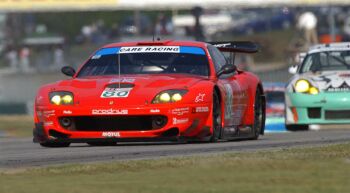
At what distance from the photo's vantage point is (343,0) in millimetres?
54375

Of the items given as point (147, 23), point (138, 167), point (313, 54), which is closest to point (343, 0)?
point (147, 23)

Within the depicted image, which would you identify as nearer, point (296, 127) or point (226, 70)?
point (226, 70)

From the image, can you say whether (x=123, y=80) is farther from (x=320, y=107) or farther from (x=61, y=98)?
(x=320, y=107)

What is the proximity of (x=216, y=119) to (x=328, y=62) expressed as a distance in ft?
17.3

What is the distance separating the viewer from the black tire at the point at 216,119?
12.7 metres

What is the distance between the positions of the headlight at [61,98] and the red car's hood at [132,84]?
0.20ft

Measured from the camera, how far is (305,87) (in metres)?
17.1

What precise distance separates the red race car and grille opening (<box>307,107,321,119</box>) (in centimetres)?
376

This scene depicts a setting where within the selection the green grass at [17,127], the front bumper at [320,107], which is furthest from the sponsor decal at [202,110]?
the green grass at [17,127]

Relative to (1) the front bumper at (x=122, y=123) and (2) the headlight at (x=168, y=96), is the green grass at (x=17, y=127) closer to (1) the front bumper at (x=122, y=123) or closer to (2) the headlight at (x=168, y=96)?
(1) the front bumper at (x=122, y=123)

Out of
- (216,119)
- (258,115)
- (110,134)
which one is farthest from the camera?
(258,115)

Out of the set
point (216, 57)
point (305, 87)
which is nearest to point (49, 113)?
point (216, 57)

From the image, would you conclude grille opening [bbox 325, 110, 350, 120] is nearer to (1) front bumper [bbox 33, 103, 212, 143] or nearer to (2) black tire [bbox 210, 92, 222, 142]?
(2) black tire [bbox 210, 92, 222, 142]

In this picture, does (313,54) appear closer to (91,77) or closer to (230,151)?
(91,77)
